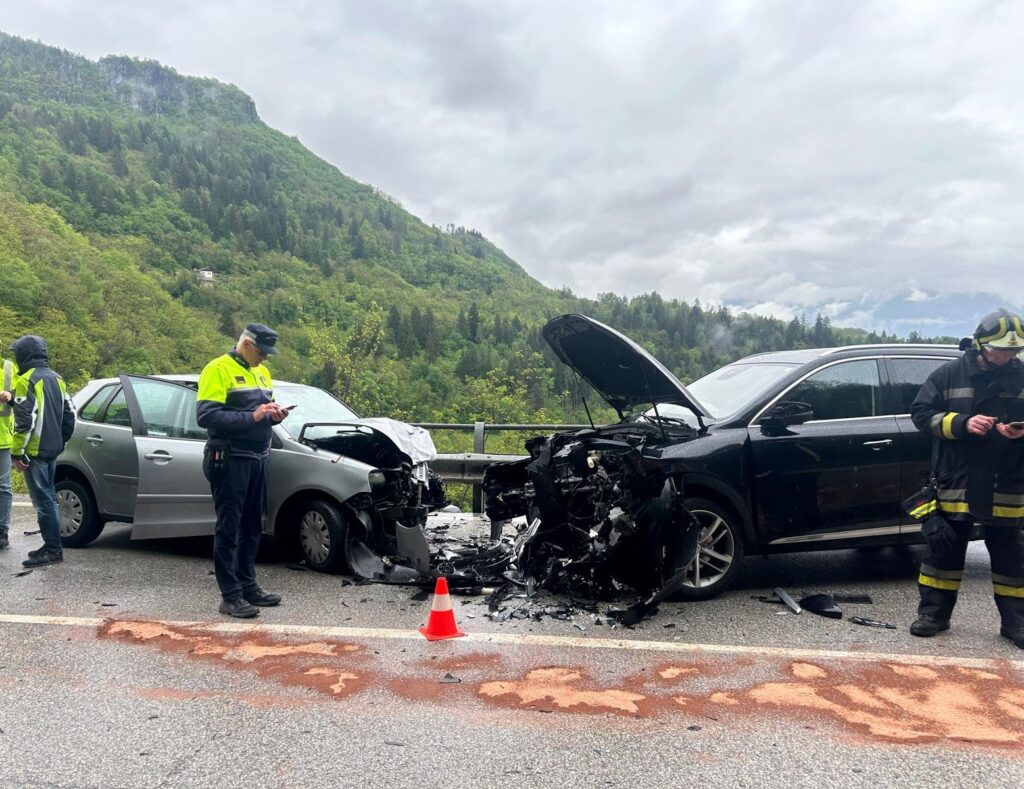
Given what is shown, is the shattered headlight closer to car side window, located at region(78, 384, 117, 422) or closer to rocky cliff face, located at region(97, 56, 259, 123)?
car side window, located at region(78, 384, 117, 422)

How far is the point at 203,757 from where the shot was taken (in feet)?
8.98

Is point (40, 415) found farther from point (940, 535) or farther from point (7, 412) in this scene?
point (940, 535)

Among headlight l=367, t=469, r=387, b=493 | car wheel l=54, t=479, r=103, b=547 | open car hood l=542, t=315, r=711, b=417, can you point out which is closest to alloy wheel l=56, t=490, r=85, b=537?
car wheel l=54, t=479, r=103, b=547

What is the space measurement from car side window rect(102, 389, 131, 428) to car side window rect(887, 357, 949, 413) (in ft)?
20.8

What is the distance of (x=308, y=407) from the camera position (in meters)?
6.23

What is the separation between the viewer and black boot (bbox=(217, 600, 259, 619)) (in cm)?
441

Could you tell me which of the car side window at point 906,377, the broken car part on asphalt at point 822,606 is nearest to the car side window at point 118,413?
the broken car part on asphalt at point 822,606

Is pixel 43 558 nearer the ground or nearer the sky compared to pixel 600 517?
nearer the ground

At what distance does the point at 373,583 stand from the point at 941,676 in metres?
3.69

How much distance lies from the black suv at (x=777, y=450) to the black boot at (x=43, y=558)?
13.2 ft

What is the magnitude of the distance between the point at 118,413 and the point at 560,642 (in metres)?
4.53

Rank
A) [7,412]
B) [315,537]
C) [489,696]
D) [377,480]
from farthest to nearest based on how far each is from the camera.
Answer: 1. [7,412]
2. [315,537]
3. [377,480]
4. [489,696]

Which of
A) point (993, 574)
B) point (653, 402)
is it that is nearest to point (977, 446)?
point (993, 574)

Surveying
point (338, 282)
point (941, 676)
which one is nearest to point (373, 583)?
point (941, 676)
